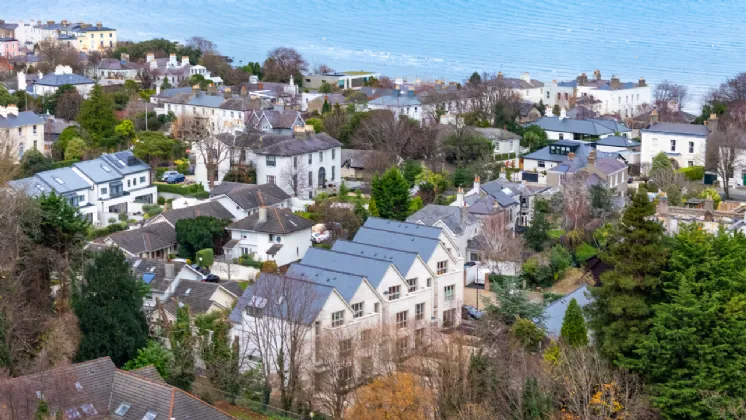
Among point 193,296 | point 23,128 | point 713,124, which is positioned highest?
point 713,124

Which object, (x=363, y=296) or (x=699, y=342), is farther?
(x=363, y=296)

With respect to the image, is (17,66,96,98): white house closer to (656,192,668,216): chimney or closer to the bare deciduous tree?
the bare deciduous tree

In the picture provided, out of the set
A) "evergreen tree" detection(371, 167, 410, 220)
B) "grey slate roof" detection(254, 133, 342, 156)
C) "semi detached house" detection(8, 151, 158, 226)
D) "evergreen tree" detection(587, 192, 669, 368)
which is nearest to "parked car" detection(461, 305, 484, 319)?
"evergreen tree" detection(587, 192, 669, 368)

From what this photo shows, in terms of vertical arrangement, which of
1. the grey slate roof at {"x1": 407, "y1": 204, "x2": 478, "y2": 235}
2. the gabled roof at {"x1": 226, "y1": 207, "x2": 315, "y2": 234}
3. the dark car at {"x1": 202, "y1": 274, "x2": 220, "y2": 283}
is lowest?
the dark car at {"x1": 202, "y1": 274, "x2": 220, "y2": 283}

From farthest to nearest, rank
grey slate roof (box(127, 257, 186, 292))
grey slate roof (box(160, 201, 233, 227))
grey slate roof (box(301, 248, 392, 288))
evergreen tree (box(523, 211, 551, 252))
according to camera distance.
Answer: grey slate roof (box(160, 201, 233, 227)) < evergreen tree (box(523, 211, 551, 252)) < grey slate roof (box(127, 257, 186, 292)) < grey slate roof (box(301, 248, 392, 288))

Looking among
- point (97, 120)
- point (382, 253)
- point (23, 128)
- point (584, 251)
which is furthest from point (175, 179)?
point (382, 253)

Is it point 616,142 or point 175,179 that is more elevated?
point 616,142

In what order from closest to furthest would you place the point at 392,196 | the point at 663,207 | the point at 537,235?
1. the point at 537,235
2. the point at 663,207
3. the point at 392,196

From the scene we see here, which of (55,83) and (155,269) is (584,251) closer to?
(155,269)
